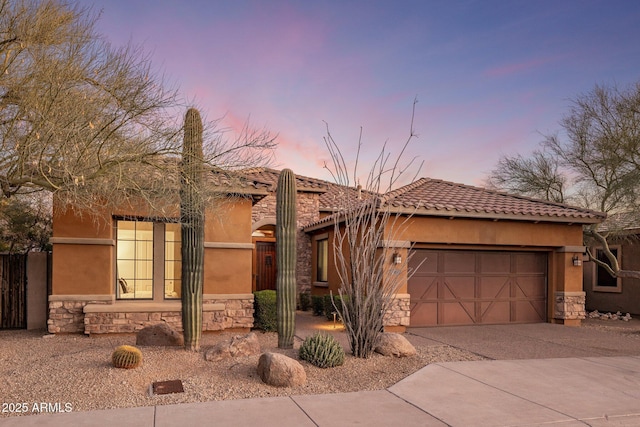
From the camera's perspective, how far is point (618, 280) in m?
17.4

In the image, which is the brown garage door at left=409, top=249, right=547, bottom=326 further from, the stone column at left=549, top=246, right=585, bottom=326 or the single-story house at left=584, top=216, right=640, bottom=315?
the single-story house at left=584, top=216, right=640, bottom=315

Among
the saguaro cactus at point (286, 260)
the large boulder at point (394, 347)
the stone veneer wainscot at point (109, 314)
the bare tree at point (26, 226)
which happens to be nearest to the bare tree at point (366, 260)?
the large boulder at point (394, 347)

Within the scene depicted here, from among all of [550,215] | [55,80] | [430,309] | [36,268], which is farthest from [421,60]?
[36,268]

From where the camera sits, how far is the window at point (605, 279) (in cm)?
1748

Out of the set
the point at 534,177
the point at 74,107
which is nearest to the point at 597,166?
the point at 534,177

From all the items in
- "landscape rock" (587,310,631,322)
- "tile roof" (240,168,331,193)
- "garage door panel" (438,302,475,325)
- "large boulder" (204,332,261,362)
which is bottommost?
"landscape rock" (587,310,631,322)

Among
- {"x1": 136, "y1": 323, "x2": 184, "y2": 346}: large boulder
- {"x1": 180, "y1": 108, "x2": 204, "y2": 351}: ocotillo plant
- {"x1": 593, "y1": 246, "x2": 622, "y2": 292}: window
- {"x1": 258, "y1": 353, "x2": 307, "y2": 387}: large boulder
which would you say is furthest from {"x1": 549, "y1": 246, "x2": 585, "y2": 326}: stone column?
{"x1": 136, "y1": 323, "x2": 184, "y2": 346}: large boulder

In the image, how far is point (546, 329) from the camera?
13.2m

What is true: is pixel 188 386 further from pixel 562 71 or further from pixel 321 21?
pixel 562 71

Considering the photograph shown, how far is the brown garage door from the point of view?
13312 mm

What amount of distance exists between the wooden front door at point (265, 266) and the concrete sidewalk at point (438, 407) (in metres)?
11.3

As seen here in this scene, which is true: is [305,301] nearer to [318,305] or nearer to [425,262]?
[318,305]

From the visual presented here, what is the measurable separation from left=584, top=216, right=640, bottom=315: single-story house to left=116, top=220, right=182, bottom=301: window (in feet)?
43.5

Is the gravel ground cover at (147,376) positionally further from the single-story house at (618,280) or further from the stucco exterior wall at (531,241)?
the single-story house at (618,280)
